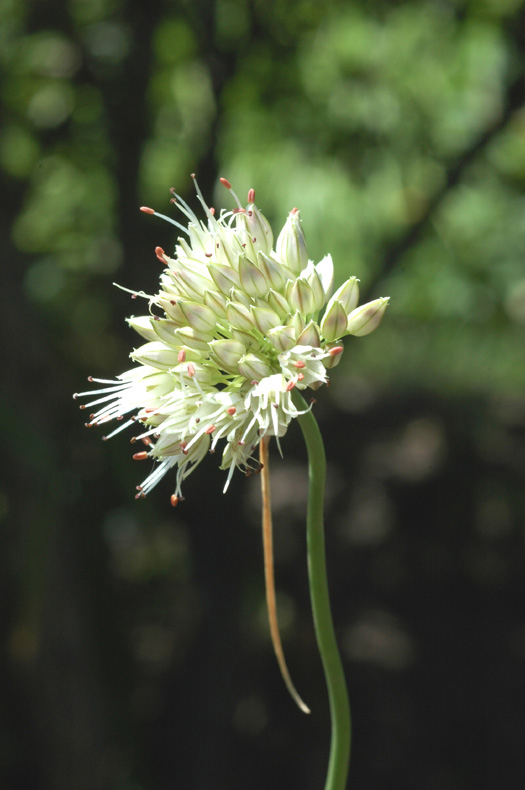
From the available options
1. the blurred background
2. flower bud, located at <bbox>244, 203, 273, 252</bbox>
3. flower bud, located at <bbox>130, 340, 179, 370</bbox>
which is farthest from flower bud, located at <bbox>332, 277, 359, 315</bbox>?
the blurred background

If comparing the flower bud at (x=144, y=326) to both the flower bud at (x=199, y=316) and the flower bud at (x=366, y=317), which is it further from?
the flower bud at (x=366, y=317)

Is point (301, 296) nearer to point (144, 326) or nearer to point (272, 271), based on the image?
point (272, 271)

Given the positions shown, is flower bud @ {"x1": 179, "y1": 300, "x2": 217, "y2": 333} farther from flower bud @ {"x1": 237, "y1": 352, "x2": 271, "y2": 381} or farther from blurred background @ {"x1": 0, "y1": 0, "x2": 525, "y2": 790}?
blurred background @ {"x1": 0, "y1": 0, "x2": 525, "y2": 790}

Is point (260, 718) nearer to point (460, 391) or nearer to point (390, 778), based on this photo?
point (390, 778)

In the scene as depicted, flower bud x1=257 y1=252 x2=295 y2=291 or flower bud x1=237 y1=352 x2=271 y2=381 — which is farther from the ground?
flower bud x1=257 y1=252 x2=295 y2=291

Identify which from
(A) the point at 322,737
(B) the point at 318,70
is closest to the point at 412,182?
(B) the point at 318,70
